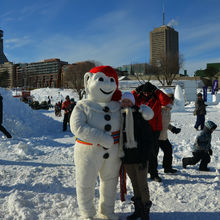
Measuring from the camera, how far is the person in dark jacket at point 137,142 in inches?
90.6

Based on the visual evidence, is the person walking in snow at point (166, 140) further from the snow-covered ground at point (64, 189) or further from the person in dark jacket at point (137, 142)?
the person in dark jacket at point (137, 142)

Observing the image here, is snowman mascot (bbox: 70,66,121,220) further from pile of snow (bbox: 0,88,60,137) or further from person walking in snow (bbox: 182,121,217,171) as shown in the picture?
pile of snow (bbox: 0,88,60,137)

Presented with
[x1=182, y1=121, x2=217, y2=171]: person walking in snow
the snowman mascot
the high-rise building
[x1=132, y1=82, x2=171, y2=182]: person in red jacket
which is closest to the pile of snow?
[x1=132, y1=82, x2=171, y2=182]: person in red jacket

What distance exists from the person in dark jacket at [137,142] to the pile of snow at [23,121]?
7.13 metres

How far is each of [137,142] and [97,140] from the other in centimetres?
44

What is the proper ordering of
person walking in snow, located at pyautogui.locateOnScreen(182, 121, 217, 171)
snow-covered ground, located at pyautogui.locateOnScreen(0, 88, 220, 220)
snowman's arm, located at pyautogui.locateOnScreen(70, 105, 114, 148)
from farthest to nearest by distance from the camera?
person walking in snow, located at pyautogui.locateOnScreen(182, 121, 217, 171) < snow-covered ground, located at pyautogui.locateOnScreen(0, 88, 220, 220) < snowman's arm, located at pyautogui.locateOnScreen(70, 105, 114, 148)

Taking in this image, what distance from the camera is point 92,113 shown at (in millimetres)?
2309

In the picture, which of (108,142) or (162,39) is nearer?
(108,142)

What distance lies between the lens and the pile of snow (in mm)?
8883

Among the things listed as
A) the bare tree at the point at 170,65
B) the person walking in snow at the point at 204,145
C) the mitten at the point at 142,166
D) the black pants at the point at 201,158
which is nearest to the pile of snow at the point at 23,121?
the black pants at the point at 201,158

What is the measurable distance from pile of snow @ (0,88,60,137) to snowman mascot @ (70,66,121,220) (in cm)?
688

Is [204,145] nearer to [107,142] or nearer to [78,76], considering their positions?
[107,142]

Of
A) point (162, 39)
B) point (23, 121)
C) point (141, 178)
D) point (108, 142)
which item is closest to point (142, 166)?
point (141, 178)

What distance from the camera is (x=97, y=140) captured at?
2191mm
